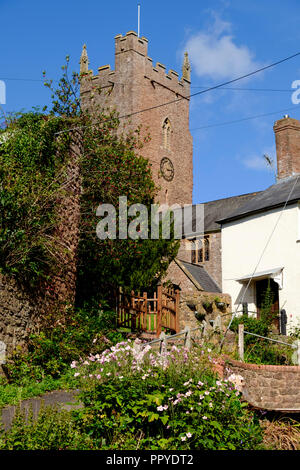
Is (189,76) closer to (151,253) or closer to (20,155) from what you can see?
(151,253)

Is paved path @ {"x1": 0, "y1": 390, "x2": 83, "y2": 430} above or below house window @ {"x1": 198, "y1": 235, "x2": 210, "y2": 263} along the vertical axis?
below

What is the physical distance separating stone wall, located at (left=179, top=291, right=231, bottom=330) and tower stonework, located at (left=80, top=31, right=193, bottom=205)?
17.2 m

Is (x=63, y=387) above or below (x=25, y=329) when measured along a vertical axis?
below

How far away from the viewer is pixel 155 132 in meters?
41.1

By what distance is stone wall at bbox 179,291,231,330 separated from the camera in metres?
20.8

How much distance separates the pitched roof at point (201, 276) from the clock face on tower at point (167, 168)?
1651 cm

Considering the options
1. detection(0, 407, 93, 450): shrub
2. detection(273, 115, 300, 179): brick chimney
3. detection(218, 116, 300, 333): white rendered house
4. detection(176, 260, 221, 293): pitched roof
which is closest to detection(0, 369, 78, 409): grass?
detection(0, 407, 93, 450): shrub

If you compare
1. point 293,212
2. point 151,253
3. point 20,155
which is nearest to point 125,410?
point 20,155

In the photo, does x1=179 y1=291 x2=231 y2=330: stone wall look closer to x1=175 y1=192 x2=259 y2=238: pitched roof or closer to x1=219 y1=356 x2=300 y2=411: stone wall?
x1=175 y1=192 x2=259 y2=238: pitched roof

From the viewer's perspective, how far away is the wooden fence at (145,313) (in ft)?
57.5

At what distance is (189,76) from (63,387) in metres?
39.6

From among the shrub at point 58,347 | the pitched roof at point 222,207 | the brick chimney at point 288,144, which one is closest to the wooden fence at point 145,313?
the shrub at point 58,347

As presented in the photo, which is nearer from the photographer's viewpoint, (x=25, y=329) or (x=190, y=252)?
(x=25, y=329)

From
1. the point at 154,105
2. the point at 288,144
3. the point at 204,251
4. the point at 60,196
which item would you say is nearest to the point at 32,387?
the point at 60,196
